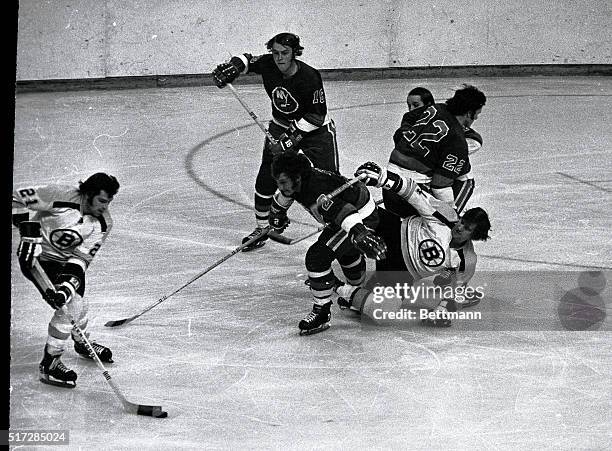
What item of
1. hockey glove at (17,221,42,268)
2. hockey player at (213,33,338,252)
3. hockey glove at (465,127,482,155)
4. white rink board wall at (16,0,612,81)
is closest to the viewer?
hockey glove at (17,221,42,268)

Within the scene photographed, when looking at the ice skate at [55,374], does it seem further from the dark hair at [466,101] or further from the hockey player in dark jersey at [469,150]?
the dark hair at [466,101]

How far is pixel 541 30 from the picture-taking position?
40.2ft

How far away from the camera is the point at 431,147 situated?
5746mm

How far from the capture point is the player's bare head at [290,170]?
16.9 feet

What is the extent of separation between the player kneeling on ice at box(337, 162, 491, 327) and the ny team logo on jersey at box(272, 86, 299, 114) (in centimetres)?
112

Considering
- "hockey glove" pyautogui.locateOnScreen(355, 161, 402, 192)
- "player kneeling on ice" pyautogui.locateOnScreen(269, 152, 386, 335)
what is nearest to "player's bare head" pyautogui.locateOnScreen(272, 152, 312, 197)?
"player kneeling on ice" pyautogui.locateOnScreen(269, 152, 386, 335)

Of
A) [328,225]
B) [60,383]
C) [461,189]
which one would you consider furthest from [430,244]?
[60,383]

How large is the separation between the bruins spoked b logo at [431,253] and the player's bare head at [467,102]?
77cm

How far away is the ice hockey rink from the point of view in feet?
14.8

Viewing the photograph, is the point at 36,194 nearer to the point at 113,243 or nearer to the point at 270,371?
the point at 270,371

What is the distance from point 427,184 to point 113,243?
2.17 meters

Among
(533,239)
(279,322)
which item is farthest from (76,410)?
(533,239)
